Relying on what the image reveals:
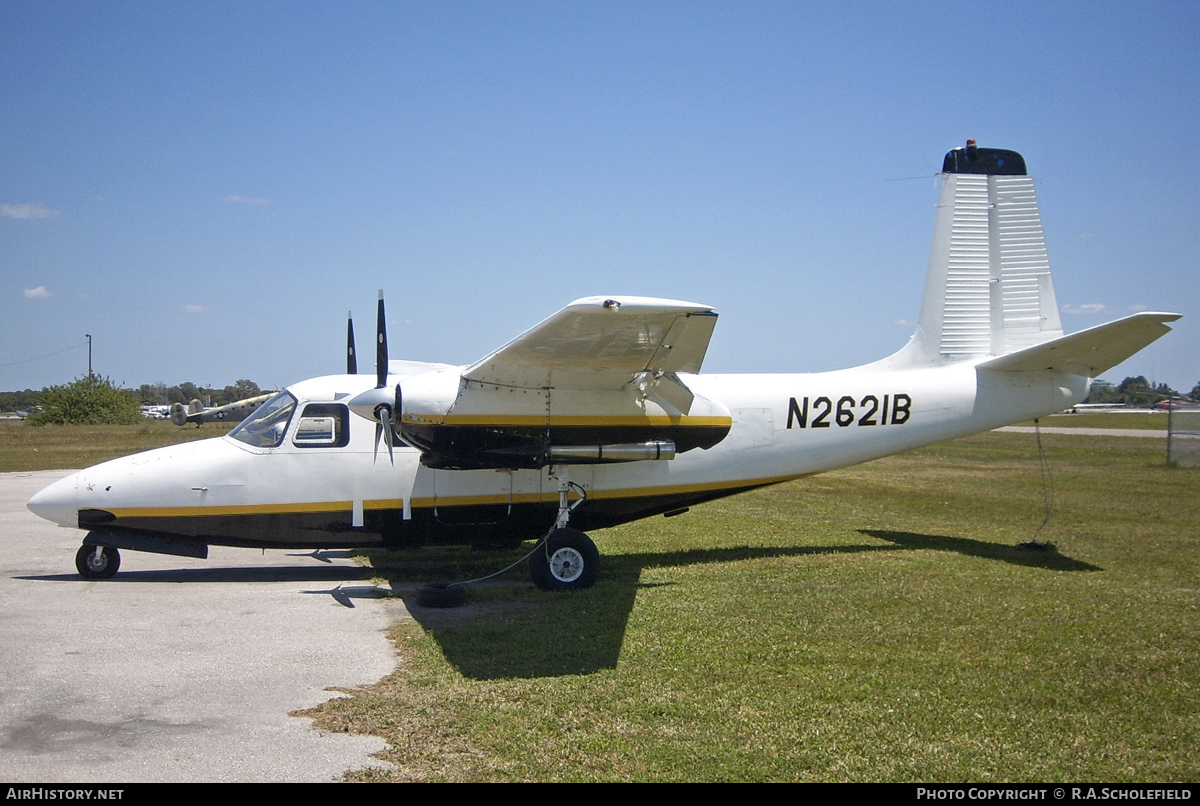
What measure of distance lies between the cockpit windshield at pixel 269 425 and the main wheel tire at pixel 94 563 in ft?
6.48

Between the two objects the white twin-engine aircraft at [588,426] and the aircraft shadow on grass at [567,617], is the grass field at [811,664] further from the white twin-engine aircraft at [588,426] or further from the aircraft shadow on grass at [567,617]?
the white twin-engine aircraft at [588,426]

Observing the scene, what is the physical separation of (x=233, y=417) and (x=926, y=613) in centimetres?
1232

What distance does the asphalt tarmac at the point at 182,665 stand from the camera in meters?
4.93

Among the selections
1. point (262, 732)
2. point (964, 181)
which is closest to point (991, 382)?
point (964, 181)

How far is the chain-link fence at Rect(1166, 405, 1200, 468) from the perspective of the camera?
81.7ft

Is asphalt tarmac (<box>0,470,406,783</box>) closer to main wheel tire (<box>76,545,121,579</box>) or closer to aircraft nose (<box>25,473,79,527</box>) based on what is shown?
main wheel tire (<box>76,545,121,579</box>)

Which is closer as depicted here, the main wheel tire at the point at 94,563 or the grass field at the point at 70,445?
the main wheel tire at the point at 94,563

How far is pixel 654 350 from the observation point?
28.0 feet

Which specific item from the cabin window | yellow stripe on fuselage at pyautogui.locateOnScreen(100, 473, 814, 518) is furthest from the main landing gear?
the cabin window

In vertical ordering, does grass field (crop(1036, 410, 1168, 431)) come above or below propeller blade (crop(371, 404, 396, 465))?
below

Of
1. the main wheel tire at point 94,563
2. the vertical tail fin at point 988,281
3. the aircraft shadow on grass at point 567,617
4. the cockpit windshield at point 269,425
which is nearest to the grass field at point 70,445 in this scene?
the main wheel tire at point 94,563

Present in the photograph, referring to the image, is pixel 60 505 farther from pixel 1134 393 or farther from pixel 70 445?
pixel 1134 393

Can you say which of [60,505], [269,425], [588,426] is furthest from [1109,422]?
[60,505]

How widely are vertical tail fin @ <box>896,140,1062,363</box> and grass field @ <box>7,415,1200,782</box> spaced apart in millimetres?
2847
